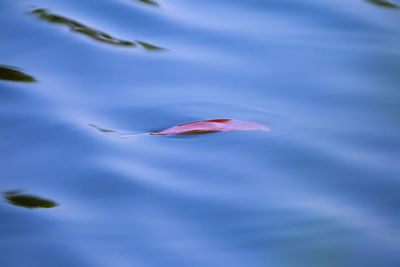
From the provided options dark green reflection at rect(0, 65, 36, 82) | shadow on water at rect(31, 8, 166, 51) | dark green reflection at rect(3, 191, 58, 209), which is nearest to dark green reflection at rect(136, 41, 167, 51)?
shadow on water at rect(31, 8, 166, 51)

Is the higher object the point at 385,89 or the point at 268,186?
the point at 385,89

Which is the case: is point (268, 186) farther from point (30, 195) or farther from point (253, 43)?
point (253, 43)

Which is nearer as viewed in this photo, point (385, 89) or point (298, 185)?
point (298, 185)

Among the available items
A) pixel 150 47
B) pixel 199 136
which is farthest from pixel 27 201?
pixel 150 47

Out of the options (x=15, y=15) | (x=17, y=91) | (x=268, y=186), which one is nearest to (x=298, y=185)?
(x=268, y=186)

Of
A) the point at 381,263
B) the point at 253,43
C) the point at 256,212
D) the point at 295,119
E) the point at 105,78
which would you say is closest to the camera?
the point at 381,263

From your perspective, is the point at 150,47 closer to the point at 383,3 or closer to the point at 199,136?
the point at 199,136

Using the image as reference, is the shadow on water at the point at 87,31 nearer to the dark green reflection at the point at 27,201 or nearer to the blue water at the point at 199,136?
the blue water at the point at 199,136

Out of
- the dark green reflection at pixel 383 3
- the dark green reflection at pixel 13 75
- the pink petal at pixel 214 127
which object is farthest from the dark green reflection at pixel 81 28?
the dark green reflection at pixel 383 3
